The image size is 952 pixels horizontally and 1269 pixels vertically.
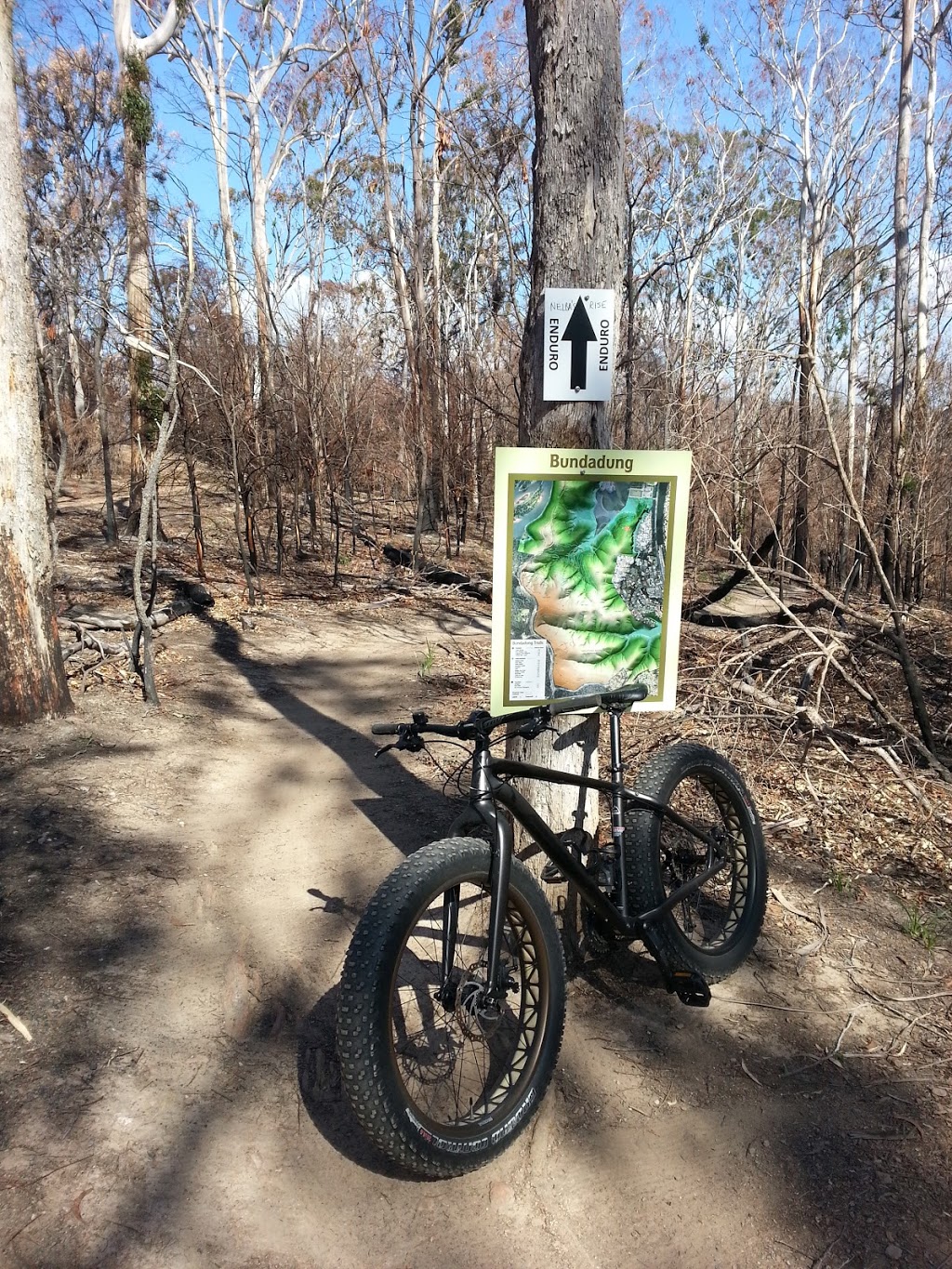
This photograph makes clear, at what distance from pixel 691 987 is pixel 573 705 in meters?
0.99

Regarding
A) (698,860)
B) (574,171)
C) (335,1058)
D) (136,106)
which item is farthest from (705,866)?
(136,106)

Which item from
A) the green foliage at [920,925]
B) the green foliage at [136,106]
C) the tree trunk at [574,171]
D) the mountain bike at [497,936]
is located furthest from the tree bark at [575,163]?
the green foliage at [136,106]

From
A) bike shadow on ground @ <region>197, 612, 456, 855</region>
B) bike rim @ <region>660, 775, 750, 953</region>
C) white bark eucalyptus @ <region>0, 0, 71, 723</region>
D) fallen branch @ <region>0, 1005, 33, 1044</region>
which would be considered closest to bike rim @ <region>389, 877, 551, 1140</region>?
bike rim @ <region>660, 775, 750, 953</region>

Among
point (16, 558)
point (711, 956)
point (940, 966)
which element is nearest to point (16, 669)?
point (16, 558)

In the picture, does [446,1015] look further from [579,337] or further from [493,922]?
[579,337]

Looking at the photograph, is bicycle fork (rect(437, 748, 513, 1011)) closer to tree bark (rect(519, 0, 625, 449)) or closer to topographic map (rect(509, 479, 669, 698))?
topographic map (rect(509, 479, 669, 698))

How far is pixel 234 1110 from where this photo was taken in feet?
7.77

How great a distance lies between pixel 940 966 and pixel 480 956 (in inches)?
79.2

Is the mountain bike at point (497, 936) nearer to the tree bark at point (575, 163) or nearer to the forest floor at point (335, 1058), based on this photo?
the forest floor at point (335, 1058)

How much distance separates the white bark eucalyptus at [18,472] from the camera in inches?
193

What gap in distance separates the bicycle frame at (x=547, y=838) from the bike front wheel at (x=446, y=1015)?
0.15 feet

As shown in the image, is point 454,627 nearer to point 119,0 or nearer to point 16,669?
point 16,669

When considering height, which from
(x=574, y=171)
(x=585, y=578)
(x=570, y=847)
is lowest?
(x=570, y=847)

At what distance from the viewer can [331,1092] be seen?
8.05 ft
